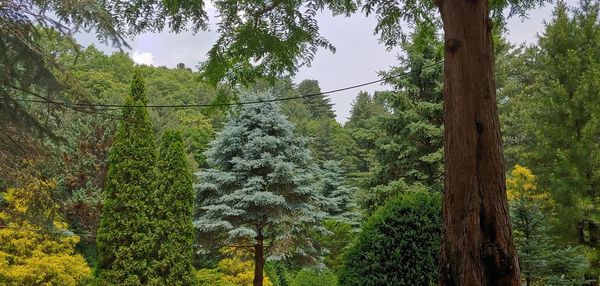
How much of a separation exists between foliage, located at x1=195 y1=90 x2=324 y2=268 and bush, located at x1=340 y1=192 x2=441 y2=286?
6068 mm

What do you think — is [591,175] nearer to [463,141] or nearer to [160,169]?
[463,141]

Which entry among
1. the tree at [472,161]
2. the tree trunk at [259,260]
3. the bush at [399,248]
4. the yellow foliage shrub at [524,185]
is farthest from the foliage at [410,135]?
the tree at [472,161]

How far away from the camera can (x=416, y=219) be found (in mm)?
4094

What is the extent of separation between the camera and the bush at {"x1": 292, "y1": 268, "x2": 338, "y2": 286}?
11.5 m

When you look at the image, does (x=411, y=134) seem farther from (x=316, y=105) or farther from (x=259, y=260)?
(x=316, y=105)

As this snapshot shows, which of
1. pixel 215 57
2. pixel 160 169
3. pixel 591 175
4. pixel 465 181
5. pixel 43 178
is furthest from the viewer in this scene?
pixel 160 169

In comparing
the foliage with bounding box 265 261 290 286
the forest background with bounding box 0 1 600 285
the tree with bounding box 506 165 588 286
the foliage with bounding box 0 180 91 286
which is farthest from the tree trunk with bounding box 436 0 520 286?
the foliage with bounding box 265 261 290 286

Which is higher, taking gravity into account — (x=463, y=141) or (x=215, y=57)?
(x=215, y=57)

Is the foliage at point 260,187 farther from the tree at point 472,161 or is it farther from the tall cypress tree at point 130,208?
the tree at point 472,161

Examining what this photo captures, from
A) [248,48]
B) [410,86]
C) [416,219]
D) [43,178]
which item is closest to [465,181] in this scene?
[416,219]

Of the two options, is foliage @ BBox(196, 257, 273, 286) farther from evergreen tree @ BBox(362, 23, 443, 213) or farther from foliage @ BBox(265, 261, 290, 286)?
evergreen tree @ BBox(362, 23, 443, 213)

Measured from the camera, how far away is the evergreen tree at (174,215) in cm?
934

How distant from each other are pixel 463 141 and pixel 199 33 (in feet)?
8.07

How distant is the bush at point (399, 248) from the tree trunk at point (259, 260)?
593 centimetres
